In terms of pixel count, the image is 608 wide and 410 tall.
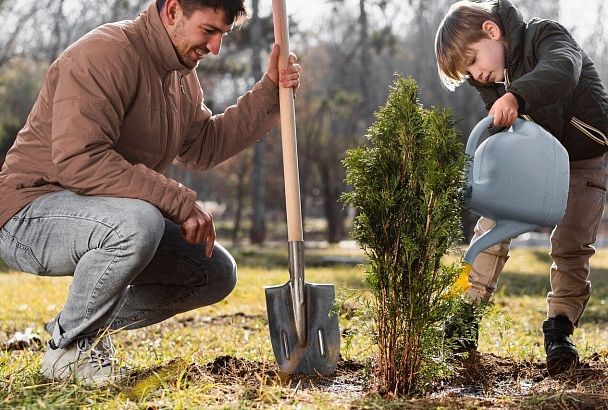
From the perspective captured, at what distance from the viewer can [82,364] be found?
9.75 ft

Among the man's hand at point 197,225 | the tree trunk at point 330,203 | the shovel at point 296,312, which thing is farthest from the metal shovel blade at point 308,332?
the tree trunk at point 330,203

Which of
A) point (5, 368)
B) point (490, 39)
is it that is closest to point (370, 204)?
point (490, 39)

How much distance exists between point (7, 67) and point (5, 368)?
23.8 metres

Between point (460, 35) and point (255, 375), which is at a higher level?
point (460, 35)

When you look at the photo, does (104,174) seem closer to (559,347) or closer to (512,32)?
(512,32)

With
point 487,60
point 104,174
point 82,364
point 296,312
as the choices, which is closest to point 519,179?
point 487,60

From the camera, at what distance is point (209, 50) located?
3244 mm

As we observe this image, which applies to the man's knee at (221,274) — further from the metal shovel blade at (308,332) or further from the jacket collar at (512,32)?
the jacket collar at (512,32)

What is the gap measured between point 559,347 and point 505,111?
1124 millimetres

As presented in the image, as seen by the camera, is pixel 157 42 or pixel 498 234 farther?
pixel 157 42

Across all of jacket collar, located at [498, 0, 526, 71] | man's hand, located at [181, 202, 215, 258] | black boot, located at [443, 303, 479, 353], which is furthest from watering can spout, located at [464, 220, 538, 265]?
man's hand, located at [181, 202, 215, 258]

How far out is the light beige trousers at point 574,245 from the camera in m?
3.63

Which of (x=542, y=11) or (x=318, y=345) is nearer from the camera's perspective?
(x=318, y=345)

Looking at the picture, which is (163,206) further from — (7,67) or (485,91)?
(7,67)
